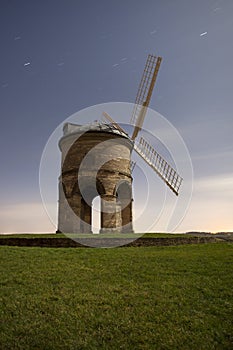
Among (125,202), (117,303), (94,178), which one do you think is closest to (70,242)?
(94,178)

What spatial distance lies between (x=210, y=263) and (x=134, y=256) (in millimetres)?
3140

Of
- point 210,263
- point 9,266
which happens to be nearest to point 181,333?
point 210,263

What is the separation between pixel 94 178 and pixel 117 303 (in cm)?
1671

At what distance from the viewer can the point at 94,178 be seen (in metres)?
24.3

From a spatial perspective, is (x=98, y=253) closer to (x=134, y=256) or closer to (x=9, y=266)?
(x=134, y=256)

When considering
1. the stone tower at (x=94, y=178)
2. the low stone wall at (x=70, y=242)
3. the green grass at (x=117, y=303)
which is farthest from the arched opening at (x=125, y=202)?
the green grass at (x=117, y=303)

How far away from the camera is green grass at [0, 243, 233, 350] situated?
6508 millimetres

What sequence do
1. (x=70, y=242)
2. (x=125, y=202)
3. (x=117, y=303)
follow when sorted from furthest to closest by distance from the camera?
(x=125, y=202), (x=70, y=242), (x=117, y=303)

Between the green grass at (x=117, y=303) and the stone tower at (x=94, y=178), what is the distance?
11659mm

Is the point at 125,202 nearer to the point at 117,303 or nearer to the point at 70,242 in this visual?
the point at 70,242

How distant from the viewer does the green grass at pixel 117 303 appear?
651 centimetres

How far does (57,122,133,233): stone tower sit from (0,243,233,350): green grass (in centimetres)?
1166

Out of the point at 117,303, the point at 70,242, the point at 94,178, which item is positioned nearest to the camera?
the point at 117,303

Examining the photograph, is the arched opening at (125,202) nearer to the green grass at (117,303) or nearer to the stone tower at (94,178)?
the stone tower at (94,178)
